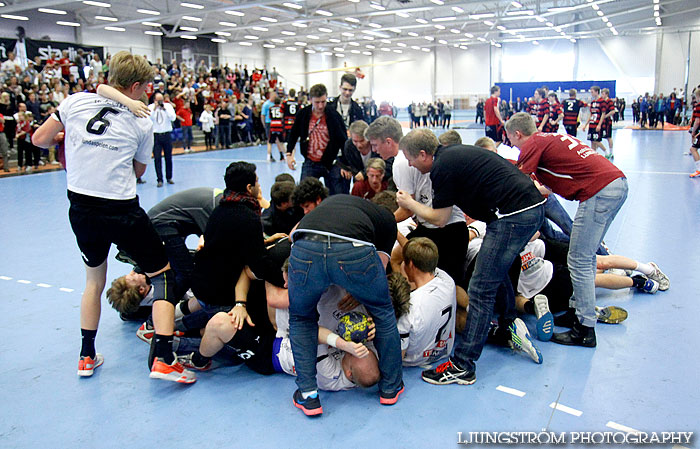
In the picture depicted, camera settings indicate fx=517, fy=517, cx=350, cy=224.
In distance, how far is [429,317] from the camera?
3002 millimetres

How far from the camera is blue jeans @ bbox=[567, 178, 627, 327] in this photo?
3.23 m

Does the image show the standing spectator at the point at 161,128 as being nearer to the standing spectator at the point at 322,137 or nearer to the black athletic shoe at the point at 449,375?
the standing spectator at the point at 322,137

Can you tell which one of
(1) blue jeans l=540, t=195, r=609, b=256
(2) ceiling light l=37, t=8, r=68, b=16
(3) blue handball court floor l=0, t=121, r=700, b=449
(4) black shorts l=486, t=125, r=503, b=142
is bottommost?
(3) blue handball court floor l=0, t=121, r=700, b=449

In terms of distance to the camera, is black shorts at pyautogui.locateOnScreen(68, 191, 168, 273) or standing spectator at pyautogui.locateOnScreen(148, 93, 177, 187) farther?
standing spectator at pyautogui.locateOnScreen(148, 93, 177, 187)

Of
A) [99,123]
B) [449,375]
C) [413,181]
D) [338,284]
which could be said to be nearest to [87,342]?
[99,123]

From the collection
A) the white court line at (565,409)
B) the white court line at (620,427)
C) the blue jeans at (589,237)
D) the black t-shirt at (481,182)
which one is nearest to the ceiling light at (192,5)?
the black t-shirt at (481,182)

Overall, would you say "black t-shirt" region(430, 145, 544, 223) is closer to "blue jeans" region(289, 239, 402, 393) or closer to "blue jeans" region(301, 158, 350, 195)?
"blue jeans" region(289, 239, 402, 393)

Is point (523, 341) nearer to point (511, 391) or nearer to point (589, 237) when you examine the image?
point (511, 391)

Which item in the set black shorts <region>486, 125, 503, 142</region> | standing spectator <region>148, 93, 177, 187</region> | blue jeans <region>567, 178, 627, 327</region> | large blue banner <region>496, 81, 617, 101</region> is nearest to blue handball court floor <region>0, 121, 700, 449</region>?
blue jeans <region>567, 178, 627, 327</region>

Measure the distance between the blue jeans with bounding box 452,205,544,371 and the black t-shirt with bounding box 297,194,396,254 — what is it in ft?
1.98

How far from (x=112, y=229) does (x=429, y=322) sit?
185cm

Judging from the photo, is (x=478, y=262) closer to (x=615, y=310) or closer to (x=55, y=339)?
(x=615, y=310)

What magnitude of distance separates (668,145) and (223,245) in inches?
683

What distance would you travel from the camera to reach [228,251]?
2986mm
